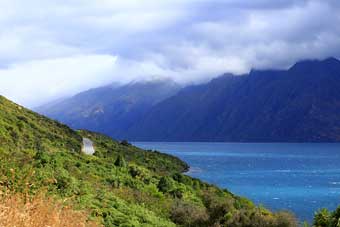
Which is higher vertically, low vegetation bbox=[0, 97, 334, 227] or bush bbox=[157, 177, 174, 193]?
bush bbox=[157, 177, 174, 193]

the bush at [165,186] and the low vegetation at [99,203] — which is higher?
the bush at [165,186]

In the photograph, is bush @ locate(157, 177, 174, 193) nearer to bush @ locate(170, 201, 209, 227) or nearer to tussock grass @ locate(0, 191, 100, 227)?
bush @ locate(170, 201, 209, 227)

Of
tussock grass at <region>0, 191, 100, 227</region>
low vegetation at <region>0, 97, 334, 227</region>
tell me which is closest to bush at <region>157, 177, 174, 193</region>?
low vegetation at <region>0, 97, 334, 227</region>

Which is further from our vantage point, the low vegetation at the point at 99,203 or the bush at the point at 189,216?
the bush at the point at 189,216

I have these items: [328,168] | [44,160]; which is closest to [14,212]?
[44,160]

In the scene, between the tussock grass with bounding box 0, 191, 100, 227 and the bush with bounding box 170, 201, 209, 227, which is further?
the bush with bounding box 170, 201, 209, 227

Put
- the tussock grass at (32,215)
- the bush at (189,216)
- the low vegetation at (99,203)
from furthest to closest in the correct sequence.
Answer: the bush at (189,216) < the low vegetation at (99,203) < the tussock grass at (32,215)

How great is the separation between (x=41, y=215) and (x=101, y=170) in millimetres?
35768

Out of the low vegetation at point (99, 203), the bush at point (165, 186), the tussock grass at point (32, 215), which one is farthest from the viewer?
the bush at point (165, 186)

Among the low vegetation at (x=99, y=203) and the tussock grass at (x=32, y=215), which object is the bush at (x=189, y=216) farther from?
the tussock grass at (x=32, y=215)

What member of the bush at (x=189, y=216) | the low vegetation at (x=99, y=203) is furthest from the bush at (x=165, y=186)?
the bush at (x=189, y=216)

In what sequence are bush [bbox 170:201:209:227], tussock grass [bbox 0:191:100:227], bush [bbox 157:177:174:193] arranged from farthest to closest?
bush [bbox 157:177:174:193]
bush [bbox 170:201:209:227]
tussock grass [bbox 0:191:100:227]

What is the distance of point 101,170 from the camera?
141ft

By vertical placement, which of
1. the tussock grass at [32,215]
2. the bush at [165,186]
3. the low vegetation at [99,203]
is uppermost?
the bush at [165,186]
